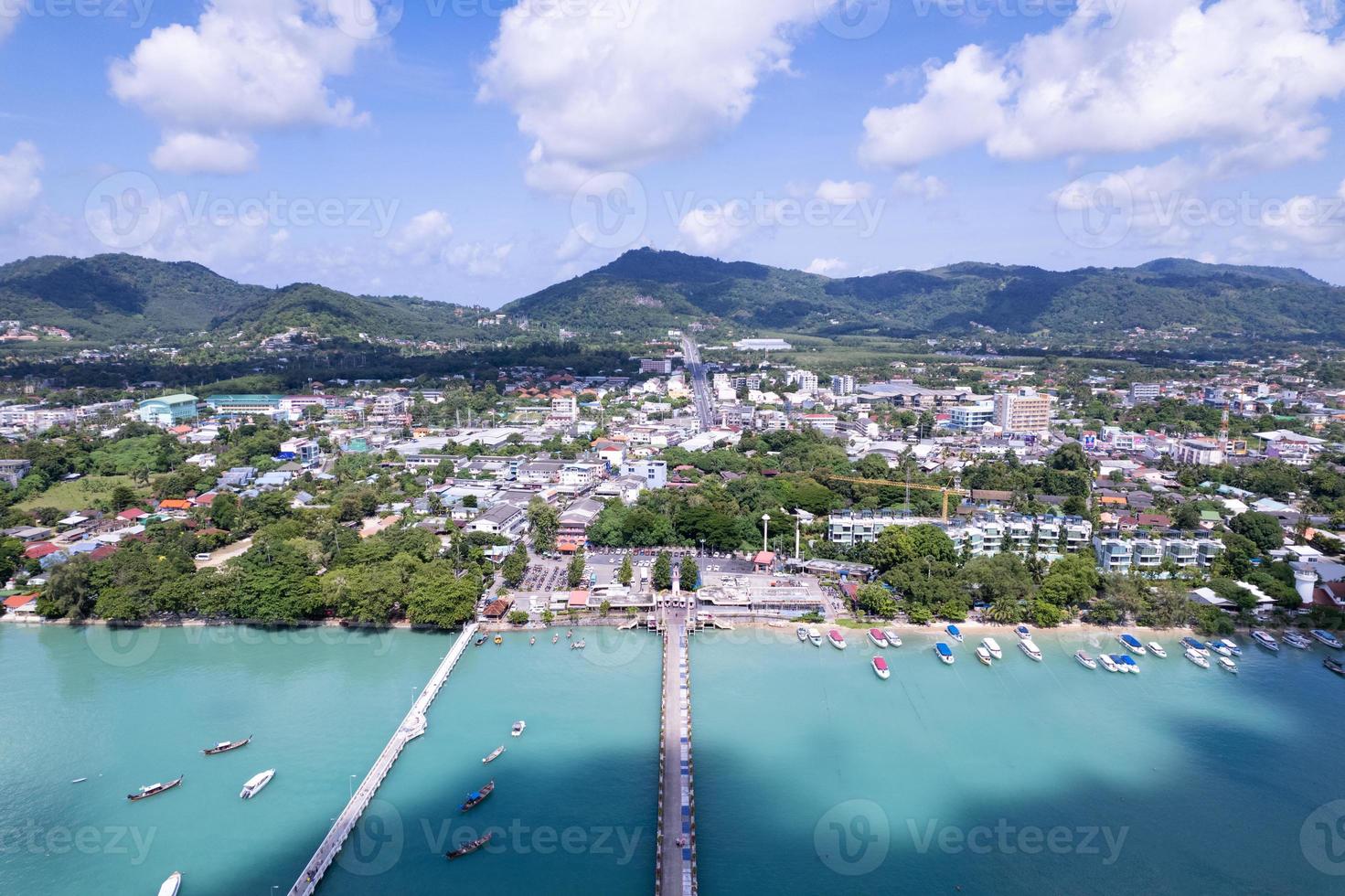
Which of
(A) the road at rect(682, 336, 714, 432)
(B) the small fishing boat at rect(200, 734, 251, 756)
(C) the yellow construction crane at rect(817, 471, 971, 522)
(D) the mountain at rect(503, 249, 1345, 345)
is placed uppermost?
(D) the mountain at rect(503, 249, 1345, 345)

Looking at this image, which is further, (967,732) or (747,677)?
(747,677)

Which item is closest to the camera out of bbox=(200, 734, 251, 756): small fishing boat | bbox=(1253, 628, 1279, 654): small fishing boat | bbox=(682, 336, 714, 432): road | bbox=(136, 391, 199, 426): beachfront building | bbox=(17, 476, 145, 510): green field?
bbox=(200, 734, 251, 756): small fishing boat

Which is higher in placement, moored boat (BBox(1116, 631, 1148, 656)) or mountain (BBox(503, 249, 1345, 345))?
mountain (BBox(503, 249, 1345, 345))

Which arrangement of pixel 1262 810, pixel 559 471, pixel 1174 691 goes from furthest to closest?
pixel 559 471 < pixel 1174 691 < pixel 1262 810

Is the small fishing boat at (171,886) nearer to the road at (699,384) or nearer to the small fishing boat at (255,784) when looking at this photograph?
the small fishing boat at (255,784)

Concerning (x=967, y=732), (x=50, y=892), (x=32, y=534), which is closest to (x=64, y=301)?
(x=32, y=534)

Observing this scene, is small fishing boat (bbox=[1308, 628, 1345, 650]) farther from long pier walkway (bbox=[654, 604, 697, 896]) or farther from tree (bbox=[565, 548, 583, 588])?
tree (bbox=[565, 548, 583, 588])

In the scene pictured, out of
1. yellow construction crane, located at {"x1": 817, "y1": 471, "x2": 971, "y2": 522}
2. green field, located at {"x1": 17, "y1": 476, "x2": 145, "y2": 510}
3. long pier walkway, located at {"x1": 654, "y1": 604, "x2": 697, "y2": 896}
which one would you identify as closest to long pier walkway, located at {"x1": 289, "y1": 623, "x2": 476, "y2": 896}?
long pier walkway, located at {"x1": 654, "y1": 604, "x2": 697, "y2": 896}

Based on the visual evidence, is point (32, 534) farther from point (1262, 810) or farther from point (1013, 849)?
point (1262, 810)
